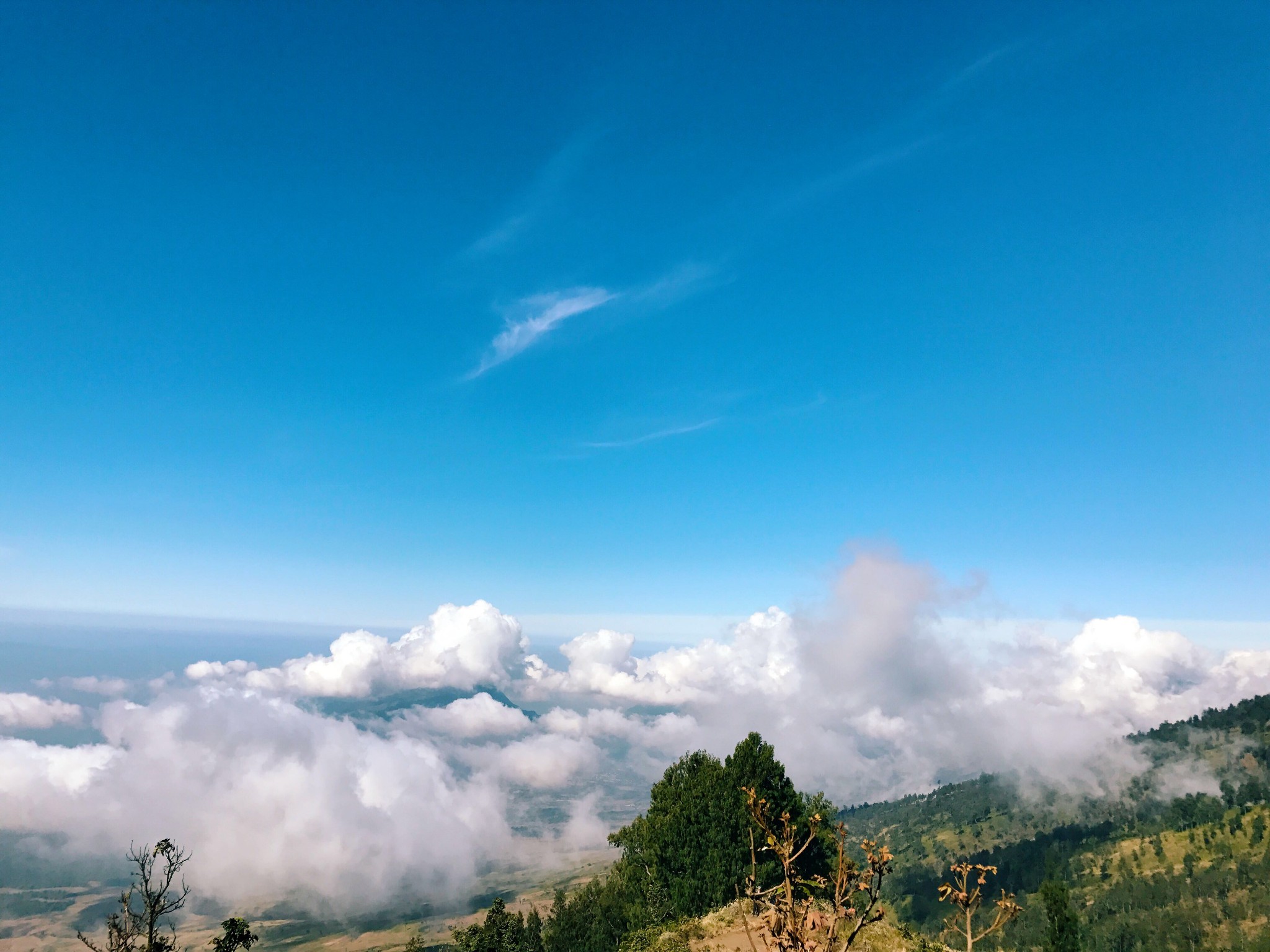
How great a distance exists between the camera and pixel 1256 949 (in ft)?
613

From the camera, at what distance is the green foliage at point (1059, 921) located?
3856 inches

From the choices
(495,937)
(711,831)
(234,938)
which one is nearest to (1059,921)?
(711,831)

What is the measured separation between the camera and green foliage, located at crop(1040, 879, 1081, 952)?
9794 centimetres

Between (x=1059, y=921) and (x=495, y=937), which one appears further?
(x=1059, y=921)

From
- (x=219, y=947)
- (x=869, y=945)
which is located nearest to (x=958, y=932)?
(x=219, y=947)

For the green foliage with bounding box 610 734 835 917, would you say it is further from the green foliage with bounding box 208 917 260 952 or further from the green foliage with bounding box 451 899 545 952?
the green foliage with bounding box 208 917 260 952

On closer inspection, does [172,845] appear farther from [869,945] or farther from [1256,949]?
[1256,949]

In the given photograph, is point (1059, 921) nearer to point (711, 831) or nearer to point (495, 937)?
point (711, 831)

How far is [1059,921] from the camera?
99.8 m

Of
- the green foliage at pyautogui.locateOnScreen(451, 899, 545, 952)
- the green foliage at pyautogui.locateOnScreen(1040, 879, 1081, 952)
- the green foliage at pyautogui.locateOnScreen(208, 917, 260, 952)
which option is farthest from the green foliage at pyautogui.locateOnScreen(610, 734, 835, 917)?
the green foliage at pyautogui.locateOnScreen(1040, 879, 1081, 952)

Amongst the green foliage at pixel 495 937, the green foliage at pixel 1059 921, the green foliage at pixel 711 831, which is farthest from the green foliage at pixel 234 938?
the green foliage at pixel 1059 921

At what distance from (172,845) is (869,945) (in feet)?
127

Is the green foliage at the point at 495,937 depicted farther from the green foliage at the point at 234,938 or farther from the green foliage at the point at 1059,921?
the green foliage at the point at 1059,921

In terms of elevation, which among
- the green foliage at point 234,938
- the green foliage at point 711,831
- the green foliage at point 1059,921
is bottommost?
the green foliage at point 1059,921
